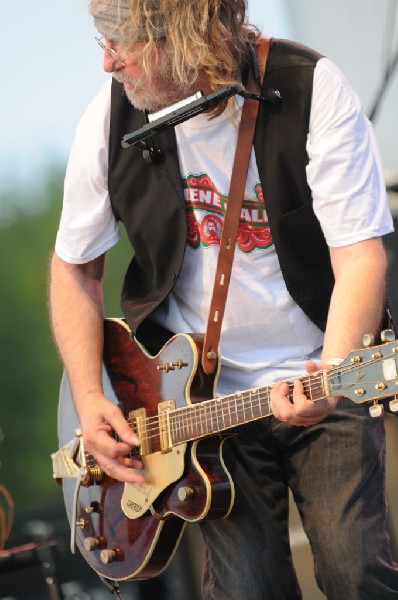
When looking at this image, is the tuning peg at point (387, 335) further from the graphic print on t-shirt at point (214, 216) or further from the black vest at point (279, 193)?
the graphic print on t-shirt at point (214, 216)

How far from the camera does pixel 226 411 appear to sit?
2.56 metres

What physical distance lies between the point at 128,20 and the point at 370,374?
3.74 ft

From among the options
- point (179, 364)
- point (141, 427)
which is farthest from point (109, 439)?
point (179, 364)

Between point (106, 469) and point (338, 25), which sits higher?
point (338, 25)

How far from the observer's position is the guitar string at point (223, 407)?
229cm

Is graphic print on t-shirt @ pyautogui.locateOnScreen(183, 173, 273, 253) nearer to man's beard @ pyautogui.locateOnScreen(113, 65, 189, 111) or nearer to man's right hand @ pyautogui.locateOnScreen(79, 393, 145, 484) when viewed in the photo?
man's beard @ pyautogui.locateOnScreen(113, 65, 189, 111)

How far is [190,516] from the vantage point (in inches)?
104

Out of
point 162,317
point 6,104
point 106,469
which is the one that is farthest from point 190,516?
point 6,104

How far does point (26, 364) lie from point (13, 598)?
112 cm

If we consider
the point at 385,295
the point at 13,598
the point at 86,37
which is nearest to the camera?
the point at 385,295

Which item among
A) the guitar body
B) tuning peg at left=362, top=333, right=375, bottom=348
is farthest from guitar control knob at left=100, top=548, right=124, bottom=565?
tuning peg at left=362, top=333, right=375, bottom=348

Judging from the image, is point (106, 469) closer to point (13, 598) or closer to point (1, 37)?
point (13, 598)

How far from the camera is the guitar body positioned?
8.70ft

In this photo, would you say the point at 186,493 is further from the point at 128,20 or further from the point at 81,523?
the point at 128,20
